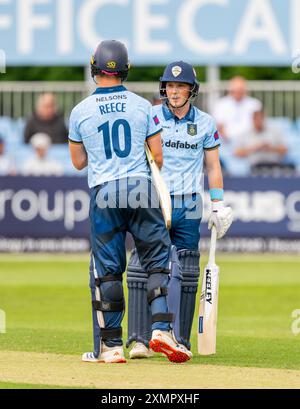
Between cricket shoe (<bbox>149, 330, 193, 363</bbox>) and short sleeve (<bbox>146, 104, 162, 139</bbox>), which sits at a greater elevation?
short sleeve (<bbox>146, 104, 162, 139</bbox>)

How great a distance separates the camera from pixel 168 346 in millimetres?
9148

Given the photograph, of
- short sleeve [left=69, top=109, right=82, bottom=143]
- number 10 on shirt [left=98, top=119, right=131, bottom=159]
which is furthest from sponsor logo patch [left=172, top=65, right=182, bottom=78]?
short sleeve [left=69, top=109, right=82, bottom=143]

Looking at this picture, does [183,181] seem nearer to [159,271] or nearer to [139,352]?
[159,271]

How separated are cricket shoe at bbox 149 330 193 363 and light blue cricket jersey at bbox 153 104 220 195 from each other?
1256 millimetres

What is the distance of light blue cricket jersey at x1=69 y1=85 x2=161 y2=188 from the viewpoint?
9109mm

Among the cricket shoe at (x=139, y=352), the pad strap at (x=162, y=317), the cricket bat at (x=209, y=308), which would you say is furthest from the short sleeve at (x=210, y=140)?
the cricket shoe at (x=139, y=352)

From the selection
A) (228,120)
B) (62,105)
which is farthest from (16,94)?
(228,120)

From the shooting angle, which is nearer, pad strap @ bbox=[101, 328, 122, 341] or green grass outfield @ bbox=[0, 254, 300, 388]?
green grass outfield @ bbox=[0, 254, 300, 388]

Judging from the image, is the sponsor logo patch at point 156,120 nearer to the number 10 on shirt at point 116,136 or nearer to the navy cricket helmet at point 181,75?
the number 10 on shirt at point 116,136

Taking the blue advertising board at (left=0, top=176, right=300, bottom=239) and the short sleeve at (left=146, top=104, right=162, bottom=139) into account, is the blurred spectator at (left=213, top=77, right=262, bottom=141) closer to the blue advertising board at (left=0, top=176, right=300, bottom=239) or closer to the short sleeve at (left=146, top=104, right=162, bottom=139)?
the blue advertising board at (left=0, top=176, right=300, bottom=239)

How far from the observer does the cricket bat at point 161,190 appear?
9.12 meters

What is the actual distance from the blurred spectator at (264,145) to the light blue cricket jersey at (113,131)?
13328 mm

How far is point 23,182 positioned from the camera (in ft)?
71.5

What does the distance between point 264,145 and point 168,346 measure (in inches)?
538
